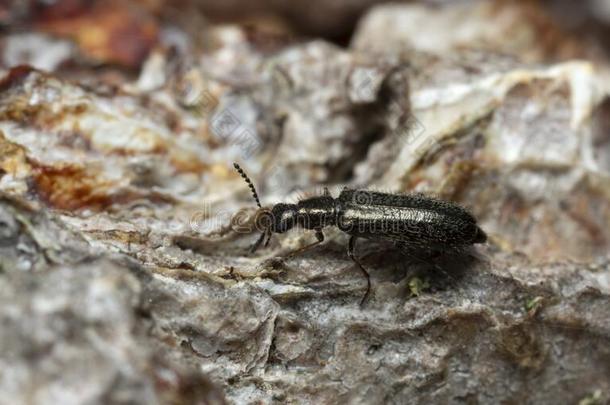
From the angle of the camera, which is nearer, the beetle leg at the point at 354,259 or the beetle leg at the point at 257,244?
the beetle leg at the point at 354,259

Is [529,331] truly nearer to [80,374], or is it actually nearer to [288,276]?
[288,276]

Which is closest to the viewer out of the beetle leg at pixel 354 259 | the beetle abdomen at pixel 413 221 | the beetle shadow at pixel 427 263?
the beetle leg at pixel 354 259

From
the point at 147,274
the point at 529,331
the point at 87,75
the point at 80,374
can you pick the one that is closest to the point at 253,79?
the point at 87,75

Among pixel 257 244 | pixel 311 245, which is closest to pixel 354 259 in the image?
pixel 311 245

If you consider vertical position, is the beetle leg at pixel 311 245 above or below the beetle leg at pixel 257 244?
above

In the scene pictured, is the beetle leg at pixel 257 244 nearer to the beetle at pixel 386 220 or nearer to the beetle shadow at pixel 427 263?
the beetle at pixel 386 220

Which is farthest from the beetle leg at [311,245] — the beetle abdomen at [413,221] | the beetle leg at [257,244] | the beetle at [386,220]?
the beetle leg at [257,244]

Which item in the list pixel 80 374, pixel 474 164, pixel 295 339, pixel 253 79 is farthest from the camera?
pixel 253 79

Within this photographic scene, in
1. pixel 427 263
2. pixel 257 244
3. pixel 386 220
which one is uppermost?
pixel 386 220

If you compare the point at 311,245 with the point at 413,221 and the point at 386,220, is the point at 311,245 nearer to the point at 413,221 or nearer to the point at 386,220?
the point at 386,220
